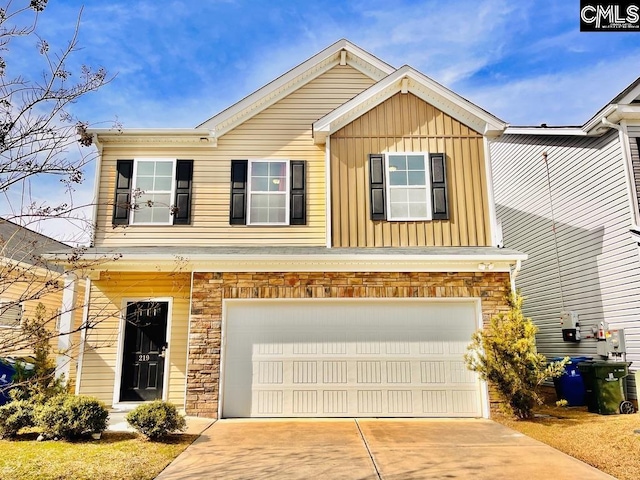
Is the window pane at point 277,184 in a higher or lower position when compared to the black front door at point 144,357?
higher

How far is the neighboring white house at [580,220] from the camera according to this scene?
33.1 ft

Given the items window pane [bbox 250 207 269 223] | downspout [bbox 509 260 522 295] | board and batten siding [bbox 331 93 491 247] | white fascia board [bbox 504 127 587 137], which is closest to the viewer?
downspout [bbox 509 260 522 295]

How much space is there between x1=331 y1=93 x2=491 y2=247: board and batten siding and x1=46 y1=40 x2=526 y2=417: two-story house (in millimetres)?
30

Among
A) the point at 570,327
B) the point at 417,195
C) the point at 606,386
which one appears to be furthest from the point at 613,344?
the point at 417,195

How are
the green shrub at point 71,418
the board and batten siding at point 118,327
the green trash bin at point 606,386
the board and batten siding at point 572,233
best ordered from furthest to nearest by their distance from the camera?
1. the board and batten siding at point 572,233
2. the board and batten siding at point 118,327
3. the green trash bin at point 606,386
4. the green shrub at point 71,418

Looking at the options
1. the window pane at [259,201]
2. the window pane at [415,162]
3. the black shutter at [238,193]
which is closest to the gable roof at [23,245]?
the black shutter at [238,193]

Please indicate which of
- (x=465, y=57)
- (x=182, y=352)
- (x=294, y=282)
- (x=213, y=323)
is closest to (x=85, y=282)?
(x=182, y=352)

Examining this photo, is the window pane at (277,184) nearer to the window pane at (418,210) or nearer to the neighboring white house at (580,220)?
the window pane at (418,210)

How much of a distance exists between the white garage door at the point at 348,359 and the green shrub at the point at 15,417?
307 cm

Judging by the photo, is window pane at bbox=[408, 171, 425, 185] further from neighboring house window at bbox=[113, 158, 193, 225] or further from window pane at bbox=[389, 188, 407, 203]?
neighboring house window at bbox=[113, 158, 193, 225]

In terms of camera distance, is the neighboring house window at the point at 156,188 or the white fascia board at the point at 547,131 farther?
the white fascia board at the point at 547,131

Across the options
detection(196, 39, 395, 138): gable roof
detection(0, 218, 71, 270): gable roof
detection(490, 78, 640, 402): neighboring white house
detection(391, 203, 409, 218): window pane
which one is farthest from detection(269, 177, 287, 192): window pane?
detection(490, 78, 640, 402): neighboring white house

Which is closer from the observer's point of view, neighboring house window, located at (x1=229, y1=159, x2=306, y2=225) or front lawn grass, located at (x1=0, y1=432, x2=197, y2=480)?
front lawn grass, located at (x1=0, y1=432, x2=197, y2=480)

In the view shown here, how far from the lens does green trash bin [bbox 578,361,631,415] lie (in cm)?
911
